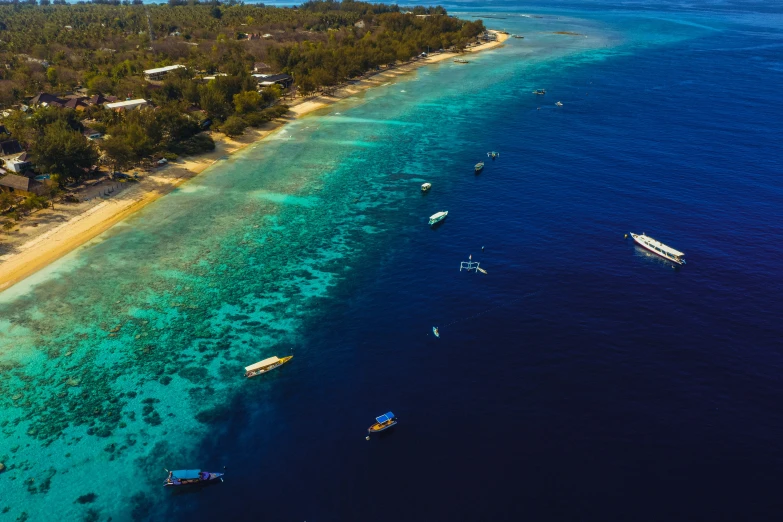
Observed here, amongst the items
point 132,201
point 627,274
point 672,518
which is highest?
point 132,201

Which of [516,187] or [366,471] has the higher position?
[516,187]

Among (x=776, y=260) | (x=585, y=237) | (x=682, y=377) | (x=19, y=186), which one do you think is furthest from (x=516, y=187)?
(x=19, y=186)

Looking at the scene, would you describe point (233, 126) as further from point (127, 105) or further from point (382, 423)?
point (382, 423)

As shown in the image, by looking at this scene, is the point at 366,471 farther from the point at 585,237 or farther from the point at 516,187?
the point at 516,187

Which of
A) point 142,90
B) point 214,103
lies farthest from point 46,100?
point 214,103

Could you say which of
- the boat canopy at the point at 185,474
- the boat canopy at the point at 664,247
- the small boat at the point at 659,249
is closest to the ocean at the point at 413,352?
the small boat at the point at 659,249

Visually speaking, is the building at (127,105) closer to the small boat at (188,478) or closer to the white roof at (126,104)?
the white roof at (126,104)
